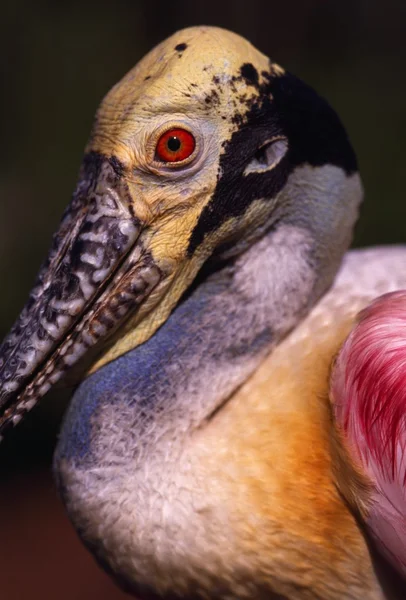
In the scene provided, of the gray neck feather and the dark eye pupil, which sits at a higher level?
the dark eye pupil

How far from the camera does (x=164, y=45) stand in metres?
2.30

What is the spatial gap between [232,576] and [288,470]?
307 mm

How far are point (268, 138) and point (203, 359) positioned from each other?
62 centimetres

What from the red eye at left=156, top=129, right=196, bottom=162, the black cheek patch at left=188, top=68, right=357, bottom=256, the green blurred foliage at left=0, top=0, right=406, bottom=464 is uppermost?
the red eye at left=156, top=129, right=196, bottom=162

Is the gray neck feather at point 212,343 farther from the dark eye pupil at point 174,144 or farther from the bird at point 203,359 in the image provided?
the dark eye pupil at point 174,144

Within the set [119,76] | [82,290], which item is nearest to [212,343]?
[82,290]

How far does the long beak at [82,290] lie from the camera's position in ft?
7.20

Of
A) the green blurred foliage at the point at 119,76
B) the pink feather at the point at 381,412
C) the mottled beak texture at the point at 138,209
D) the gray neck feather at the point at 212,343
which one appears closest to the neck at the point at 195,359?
the gray neck feather at the point at 212,343

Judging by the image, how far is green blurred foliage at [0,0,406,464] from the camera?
6.55m

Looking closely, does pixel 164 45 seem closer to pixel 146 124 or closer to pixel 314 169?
pixel 146 124

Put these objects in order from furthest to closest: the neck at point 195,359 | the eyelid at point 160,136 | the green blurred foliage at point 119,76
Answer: the green blurred foliage at point 119,76
the neck at point 195,359
the eyelid at point 160,136

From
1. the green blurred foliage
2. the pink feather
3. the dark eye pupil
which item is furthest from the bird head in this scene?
the green blurred foliage

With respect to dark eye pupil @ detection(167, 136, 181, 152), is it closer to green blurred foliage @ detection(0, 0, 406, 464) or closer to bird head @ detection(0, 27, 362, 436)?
bird head @ detection(0, 27, 362, 436)

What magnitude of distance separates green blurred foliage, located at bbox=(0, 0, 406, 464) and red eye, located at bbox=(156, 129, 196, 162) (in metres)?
4.07
